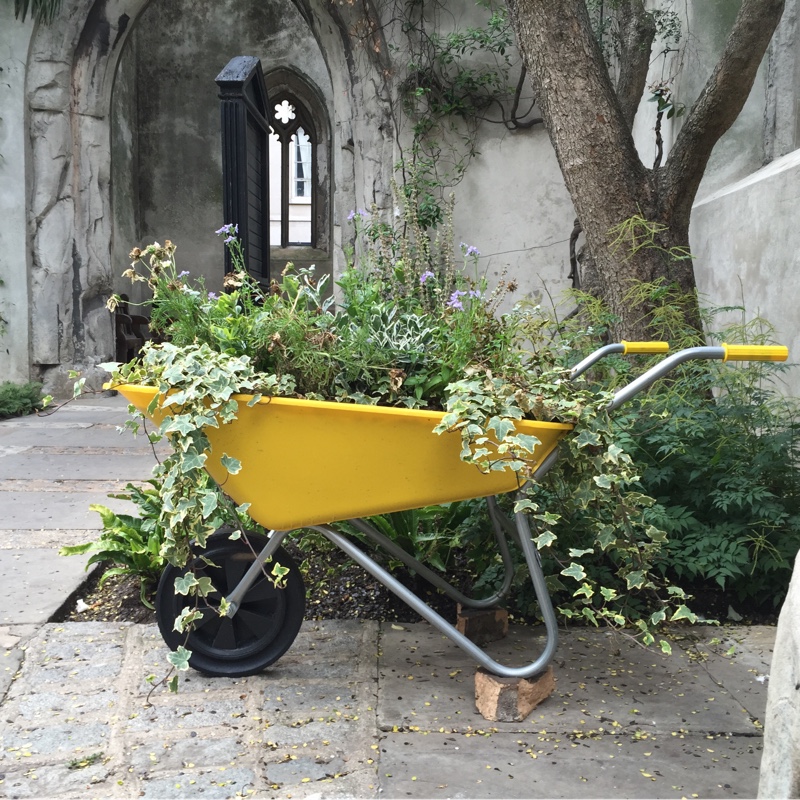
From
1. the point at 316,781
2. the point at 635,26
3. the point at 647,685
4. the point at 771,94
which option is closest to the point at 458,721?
the point at 316,781

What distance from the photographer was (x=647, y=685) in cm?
190

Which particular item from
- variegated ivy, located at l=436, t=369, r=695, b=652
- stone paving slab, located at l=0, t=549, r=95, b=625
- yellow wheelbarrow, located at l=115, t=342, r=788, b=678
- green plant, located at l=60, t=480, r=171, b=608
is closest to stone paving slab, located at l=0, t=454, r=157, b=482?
stone paving slab, located at l=0, t=549, r=95, b=625

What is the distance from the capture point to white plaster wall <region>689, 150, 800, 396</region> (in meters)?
3.41

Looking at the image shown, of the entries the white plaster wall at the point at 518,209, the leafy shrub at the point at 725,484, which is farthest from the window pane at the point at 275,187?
the leafy shrub at the point at 725,484

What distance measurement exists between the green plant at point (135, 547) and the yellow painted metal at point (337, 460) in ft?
2.22

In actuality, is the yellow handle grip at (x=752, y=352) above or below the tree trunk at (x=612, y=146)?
below

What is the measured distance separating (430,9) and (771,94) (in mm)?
2674

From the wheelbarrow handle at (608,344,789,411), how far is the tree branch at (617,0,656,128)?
3587mm

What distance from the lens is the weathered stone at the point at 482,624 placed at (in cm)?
209

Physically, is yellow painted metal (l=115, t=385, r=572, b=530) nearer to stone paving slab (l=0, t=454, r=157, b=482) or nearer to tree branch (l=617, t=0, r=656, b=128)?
stone paving slab (l=0, t=454, r=157, b=482)

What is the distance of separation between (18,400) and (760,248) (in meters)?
5.10

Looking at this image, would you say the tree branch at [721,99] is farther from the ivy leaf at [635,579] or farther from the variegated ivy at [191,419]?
the variegated ivy at [191,419]

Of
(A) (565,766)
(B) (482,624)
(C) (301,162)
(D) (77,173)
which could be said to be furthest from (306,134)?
(A) (565,766)

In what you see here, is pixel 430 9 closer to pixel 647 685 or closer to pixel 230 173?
pixel 230 173
